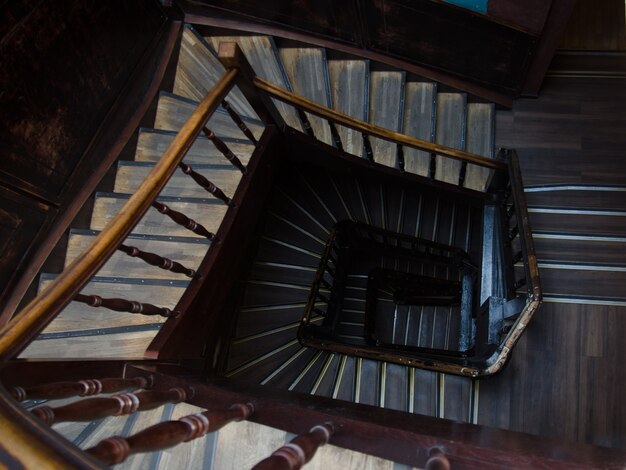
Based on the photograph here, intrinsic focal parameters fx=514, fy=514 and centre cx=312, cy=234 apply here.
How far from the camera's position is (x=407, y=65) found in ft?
14.0

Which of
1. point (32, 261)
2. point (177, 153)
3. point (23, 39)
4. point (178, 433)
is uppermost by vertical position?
point (23, 39)

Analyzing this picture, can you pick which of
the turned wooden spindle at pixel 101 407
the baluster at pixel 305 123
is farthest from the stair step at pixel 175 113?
the turned wooden spindle at pixel 101 407

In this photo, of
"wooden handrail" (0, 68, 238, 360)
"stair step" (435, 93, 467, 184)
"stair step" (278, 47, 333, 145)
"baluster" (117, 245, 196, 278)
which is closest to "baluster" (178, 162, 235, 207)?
"wooden handrail" (0, 68, 238, 360)

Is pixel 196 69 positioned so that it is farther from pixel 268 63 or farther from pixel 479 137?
pixel 479 137

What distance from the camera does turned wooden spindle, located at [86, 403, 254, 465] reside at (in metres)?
1.15

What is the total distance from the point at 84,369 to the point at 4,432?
46.9 inches

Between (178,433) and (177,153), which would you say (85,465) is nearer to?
(178,433)

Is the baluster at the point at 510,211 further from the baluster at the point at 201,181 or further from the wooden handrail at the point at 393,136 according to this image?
the baluster at the point at 201,181

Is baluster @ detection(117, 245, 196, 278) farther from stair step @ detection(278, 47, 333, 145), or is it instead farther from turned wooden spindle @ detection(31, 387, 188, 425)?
stair step @ detection(278, 47, 333, 145)

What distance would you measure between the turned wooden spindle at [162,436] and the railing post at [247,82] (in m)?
2.04

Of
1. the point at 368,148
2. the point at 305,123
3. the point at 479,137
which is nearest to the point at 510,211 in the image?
the point at 479,137

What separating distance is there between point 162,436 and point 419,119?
356 centimetres

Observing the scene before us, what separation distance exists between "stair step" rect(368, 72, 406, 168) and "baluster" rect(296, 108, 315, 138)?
560 mm

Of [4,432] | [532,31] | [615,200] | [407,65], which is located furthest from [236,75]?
[615,200]
